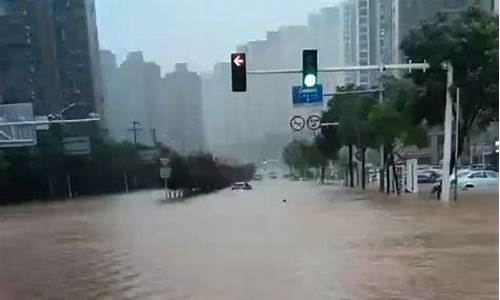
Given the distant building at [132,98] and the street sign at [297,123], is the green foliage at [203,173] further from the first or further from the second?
the street sign at [297,123]

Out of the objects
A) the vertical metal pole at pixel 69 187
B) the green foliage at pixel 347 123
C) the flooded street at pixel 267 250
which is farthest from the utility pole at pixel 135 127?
the green foliage at pixel 347 123

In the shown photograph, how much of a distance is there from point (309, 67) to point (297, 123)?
4.41 meters

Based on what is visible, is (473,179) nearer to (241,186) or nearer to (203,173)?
(241,186)

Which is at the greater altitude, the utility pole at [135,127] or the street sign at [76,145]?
the utility pole at [135,127]

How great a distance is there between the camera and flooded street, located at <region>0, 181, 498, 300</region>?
17.9ft

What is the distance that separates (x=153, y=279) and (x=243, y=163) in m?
8.26

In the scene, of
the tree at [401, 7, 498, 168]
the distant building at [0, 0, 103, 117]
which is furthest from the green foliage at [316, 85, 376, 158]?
the distant building at [0, 0, 103, 117]

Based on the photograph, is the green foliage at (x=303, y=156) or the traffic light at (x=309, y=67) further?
the green foliage at (x=303, y=156)

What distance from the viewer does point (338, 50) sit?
12.5 metres

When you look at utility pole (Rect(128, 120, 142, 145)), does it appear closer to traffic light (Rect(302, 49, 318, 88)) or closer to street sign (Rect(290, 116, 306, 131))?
street sign (Rect(290, 116, 306, 131))

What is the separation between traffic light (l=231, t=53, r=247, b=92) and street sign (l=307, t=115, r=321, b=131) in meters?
4.55

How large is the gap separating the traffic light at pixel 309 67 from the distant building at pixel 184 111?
5266mm

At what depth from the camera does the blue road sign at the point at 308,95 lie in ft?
28.6

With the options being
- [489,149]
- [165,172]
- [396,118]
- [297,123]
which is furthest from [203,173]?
[489,149]
